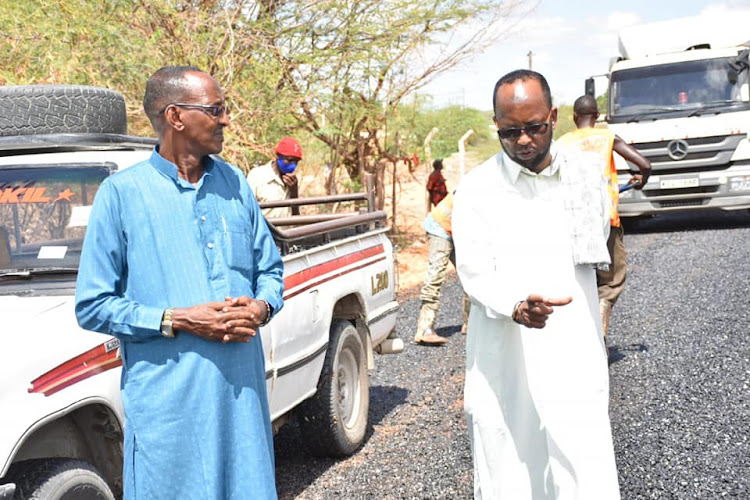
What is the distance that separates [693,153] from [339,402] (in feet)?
35.5

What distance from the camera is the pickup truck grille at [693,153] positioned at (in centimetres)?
1478

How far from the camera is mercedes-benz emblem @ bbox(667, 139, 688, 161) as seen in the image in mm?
14922

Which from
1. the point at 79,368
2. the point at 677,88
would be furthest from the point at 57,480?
the point at 677,88

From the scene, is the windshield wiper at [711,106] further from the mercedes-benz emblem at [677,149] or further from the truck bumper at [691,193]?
the truck bumper at [691,193]

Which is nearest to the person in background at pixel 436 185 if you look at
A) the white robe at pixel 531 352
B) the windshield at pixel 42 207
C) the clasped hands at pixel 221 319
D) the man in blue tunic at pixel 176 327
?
the windshield at pixel 42 207

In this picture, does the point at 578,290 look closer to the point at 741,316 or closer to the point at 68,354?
the point at 68,354

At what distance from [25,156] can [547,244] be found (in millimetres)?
2504

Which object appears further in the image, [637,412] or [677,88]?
[677,88]

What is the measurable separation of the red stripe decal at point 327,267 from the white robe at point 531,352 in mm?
1628

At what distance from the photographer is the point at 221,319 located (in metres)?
2.88

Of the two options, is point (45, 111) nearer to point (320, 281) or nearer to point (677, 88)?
point (320, 281)

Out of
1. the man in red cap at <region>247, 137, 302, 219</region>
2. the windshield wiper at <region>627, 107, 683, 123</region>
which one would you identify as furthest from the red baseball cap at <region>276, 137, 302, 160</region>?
the windshield wiper at <region>627, 107, 683, 123</region>

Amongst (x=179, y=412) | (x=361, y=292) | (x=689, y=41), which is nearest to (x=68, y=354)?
(x=179, y=412)

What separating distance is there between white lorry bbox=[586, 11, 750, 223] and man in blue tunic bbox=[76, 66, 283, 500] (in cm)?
1269
